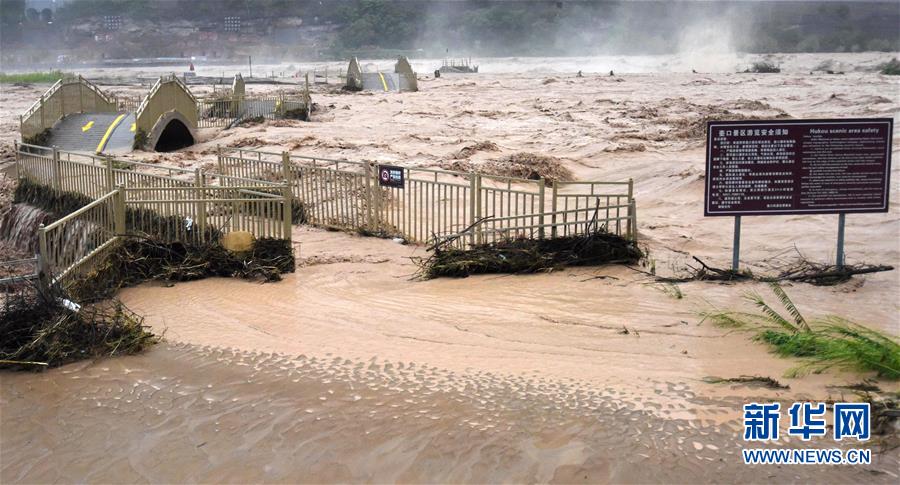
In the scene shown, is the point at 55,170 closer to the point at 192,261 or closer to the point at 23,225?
the point at 23,225

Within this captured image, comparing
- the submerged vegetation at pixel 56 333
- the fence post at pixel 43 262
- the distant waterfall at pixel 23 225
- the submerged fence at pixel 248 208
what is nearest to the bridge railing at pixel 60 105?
the submerged fence at pixel 248 208

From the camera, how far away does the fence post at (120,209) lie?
38.2ft

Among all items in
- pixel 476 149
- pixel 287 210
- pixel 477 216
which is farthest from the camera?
pixel 476 149

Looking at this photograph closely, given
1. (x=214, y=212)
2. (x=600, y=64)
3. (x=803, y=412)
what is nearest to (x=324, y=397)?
Answer: (x=803, y=412)

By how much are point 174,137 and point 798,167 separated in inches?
819

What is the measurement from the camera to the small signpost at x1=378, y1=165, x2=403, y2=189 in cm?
1434

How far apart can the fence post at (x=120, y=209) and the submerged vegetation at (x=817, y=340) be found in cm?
734

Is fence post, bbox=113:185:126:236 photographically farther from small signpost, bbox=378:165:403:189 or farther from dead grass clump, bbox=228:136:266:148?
dead grass clump, bbox=228:136:266:148

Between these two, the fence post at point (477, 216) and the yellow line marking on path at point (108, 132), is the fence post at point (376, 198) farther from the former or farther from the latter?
the yellow line marking on path at point (108, 132)

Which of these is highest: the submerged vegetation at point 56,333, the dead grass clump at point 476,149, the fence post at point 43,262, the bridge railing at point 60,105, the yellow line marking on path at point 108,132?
the bridge railing at point 60,105

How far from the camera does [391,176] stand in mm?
14484

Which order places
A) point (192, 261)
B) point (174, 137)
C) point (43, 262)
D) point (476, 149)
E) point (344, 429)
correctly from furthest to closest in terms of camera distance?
1. point (174, 137)
2. point (476, 149)
3. point (192, 261)
4. point (43, 262)
5. point (344, 429)

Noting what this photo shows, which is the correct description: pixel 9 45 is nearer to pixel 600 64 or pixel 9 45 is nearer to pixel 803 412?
pixel 600 64

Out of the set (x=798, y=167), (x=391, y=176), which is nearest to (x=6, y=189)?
(x=391, y=176)
